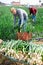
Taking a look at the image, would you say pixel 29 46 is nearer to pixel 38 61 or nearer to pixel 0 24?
pixel 38 61

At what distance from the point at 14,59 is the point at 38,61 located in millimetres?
338

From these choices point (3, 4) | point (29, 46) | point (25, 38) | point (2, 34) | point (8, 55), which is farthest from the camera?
point (3, 4)

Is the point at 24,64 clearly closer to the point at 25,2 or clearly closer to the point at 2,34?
the point at 2,34

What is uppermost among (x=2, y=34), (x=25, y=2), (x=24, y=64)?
(x=24, y=64)

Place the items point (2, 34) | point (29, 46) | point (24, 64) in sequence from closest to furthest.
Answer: point (24, 64) → point (29, 46) → point (2, 34)

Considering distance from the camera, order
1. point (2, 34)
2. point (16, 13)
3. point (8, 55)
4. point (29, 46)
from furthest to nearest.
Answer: point (16, 13) < point (2, 34) < point (29, 46) < point (8, 55)

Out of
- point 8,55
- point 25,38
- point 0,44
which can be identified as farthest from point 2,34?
point 8,55

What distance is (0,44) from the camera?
4504 mm

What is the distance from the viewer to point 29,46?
4355mm

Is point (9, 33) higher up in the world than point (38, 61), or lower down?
lower down

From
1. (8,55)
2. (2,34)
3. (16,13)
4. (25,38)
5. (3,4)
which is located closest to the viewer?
(8,55)

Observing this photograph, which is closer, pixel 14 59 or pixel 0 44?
pixel 14 59

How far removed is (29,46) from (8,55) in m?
0.46

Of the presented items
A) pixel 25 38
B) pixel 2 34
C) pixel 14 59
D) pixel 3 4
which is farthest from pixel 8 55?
pixel 3 4
